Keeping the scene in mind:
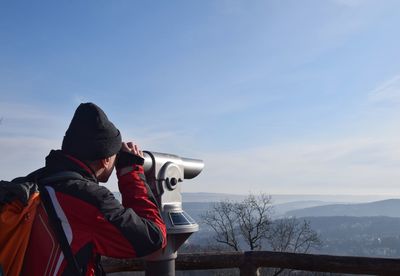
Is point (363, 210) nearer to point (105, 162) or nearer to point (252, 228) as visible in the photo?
point (252, 228)

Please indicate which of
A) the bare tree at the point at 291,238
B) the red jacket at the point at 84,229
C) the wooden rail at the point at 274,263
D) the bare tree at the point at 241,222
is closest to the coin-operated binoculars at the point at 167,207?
the red jacket at the point at 84,229

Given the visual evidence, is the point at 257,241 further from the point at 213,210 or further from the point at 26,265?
the point at 26,265

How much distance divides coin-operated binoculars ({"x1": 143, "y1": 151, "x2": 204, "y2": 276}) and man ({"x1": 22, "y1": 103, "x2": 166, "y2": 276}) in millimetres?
445

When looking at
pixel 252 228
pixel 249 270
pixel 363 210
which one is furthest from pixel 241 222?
pixel 363 210

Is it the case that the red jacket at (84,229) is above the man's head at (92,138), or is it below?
below

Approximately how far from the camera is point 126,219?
65.1 inches

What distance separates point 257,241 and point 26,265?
23136 millimetres

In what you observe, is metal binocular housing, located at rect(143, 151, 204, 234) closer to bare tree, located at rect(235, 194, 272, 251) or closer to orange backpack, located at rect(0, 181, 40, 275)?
orange backpack, located at rect(0, 181, 40, 275)

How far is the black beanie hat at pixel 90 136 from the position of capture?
1.76 m

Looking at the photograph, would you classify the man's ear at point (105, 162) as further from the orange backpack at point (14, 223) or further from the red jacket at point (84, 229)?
the orange backpack at point (14, 223)

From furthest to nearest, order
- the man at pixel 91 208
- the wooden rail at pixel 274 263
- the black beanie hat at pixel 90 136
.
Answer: the wooden rail at pixel 274 263 < the black beanie hat at pixel 90 136 < the man at pixel 91 208

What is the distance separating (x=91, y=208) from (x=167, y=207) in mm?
850

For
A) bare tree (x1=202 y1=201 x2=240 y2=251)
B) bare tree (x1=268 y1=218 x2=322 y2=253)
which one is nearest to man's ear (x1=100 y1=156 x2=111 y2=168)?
bare tree (x1=202 y1=201 x2=240 y2=251)

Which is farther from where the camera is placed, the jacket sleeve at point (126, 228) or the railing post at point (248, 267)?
the railing post at point (248, 267)
